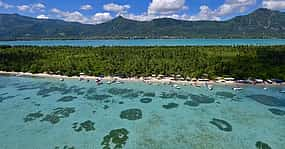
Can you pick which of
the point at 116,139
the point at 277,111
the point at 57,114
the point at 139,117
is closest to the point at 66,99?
the point at 57,114

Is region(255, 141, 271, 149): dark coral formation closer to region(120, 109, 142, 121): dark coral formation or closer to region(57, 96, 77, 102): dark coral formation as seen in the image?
region(120, 109, 142, 121): dark coral formation

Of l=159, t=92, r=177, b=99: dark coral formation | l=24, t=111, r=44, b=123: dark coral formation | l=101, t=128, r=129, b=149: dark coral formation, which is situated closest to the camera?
l=101, t=128, r=129, b=149: dark coral formation

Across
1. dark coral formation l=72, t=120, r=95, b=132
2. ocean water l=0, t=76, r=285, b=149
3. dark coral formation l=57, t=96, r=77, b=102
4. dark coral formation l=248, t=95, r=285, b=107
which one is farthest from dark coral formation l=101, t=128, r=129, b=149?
dark coral formation l=248, t=95, r=285, b=107

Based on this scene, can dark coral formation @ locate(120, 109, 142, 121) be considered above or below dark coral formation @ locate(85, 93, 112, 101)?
below

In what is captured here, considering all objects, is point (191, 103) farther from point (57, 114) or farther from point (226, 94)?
point (57, 114)

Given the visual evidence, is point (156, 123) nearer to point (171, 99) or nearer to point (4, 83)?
point (171, 99)

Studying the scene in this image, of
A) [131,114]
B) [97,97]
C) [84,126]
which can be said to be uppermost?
[97,97]
